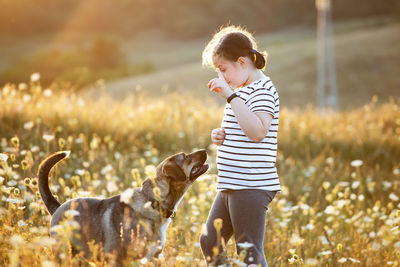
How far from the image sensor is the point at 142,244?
9.50ft

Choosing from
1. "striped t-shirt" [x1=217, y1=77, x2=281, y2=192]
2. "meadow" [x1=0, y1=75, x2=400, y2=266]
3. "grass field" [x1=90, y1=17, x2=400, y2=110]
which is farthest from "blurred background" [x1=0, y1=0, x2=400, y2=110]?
"striped t-shirt" [x1=217, y1=77, x2=281, y2=192]

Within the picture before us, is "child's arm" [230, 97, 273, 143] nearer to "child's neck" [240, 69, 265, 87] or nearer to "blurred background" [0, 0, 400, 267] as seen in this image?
"child's neck" [240, 69, 265, 87]

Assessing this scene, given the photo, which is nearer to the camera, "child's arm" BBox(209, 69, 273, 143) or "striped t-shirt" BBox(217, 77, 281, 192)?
"child's arm" BBox(209, 69, 273, 143)

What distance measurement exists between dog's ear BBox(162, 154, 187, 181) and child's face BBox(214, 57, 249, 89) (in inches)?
29.4

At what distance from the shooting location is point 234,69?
10.7ft

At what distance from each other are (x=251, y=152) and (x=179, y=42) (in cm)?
5694

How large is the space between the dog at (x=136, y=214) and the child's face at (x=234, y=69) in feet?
2.15

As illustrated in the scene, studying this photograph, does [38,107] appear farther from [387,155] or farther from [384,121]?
[384,121]

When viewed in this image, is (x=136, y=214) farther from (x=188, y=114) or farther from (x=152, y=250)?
(x=188, y=114)

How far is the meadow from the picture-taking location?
157 inches

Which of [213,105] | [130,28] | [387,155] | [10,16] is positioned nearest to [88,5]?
[130,28]

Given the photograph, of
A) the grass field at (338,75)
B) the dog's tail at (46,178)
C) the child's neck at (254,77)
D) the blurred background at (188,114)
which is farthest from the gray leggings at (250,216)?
the grass field at (338,75)

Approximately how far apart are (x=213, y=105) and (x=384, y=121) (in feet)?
14.0

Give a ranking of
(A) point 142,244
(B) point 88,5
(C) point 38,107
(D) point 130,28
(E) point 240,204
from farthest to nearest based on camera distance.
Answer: (D) point 130,28 → (B) point 88,5 → (C) point 38,107 → (E) point 240,204 → (A) point 142,244
